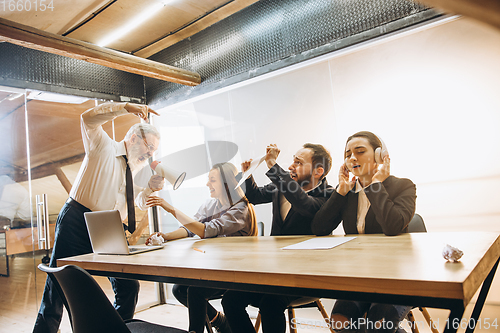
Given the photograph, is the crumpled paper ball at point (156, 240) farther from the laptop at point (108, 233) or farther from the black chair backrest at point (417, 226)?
the black chair backrest at point (417, 226)

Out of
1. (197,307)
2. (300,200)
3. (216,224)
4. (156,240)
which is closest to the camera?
(197,307)

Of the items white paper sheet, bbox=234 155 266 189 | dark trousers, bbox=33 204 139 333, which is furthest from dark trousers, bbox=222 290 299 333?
white paper sheet, bbox=234 155 266 189

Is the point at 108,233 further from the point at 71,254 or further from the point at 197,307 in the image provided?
the point at 71,254

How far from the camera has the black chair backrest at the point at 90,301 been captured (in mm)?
1183

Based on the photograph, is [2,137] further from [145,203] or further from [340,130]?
[340,130]

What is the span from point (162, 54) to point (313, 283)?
3.95 m

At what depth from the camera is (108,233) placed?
2051 millimetres

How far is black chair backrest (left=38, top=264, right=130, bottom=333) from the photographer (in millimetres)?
1183

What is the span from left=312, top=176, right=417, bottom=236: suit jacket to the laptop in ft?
3.48

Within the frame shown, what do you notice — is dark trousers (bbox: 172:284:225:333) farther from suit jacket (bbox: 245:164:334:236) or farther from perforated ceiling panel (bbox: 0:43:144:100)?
perforated ceiling panel (bbox: 0:43:144:100)

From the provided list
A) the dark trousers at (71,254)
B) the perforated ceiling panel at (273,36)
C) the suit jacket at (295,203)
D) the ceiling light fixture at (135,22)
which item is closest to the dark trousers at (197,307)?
the suit jacket at (295,203)

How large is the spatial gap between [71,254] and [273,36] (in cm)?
254

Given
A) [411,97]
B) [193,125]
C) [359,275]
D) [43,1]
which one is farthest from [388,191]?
[43,1]

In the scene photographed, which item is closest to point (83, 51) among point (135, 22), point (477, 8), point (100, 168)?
point (135, 22)
